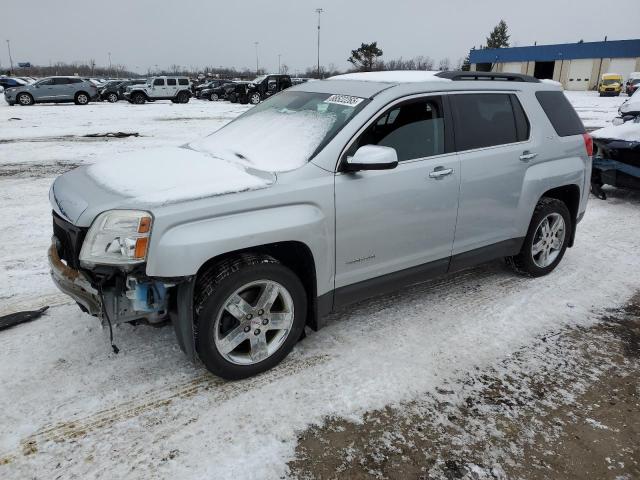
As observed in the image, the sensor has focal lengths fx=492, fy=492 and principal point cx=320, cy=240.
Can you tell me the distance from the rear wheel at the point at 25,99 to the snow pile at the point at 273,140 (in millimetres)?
27679

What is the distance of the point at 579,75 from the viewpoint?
5881 centimetres

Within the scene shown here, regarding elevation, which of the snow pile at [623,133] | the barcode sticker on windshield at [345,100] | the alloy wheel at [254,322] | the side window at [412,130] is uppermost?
the barcode sticker on windshield at [345,100]

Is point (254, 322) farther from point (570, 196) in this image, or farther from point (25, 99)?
point (25, 99)

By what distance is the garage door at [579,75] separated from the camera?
57.9 meters

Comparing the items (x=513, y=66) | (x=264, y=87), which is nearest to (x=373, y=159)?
(x=264, y=87)

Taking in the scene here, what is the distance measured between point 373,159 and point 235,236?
3.25ft

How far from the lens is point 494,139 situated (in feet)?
13.4

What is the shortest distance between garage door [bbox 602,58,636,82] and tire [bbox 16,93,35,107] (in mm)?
57620

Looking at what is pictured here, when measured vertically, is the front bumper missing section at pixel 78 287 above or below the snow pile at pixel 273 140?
below

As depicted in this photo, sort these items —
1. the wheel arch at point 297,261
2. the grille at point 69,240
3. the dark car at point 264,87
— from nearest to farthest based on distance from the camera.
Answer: the grille at point 69,240 → the wheel arch at point 297,261 → the dark car at point 264,87

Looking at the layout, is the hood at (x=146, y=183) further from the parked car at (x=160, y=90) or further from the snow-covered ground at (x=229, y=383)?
the parked car at (x=160, y=90)

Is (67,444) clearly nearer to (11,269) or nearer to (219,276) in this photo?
(219,276)

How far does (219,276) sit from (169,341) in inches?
38.8

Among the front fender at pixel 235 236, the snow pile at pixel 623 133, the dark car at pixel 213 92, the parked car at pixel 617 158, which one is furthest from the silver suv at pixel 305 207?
the dark car at pixel 213 92
